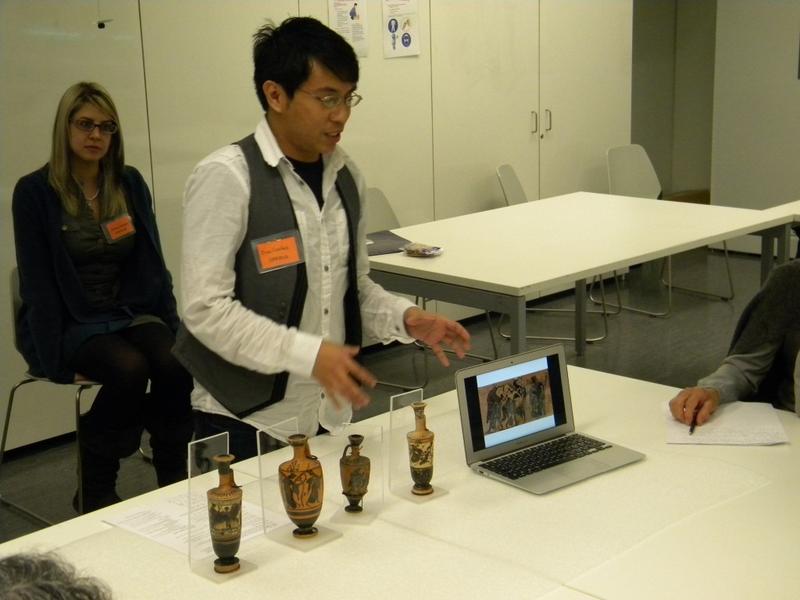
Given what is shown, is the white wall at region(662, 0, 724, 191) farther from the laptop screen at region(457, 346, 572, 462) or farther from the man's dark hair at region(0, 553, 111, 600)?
the man's dark hair at region(0, 553, 111, 600)

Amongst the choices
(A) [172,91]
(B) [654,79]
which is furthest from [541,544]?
(B) [654,79]

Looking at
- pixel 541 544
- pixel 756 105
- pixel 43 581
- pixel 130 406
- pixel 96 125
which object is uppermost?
pixel 96 125

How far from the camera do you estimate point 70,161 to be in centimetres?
343

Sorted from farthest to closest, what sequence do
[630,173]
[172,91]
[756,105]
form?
1. [756,105]
2. [630,173]
3. [172,91]

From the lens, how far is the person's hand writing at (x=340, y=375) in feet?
5.98

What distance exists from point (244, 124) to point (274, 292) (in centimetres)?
256

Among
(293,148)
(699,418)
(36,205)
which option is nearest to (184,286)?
(293,148)

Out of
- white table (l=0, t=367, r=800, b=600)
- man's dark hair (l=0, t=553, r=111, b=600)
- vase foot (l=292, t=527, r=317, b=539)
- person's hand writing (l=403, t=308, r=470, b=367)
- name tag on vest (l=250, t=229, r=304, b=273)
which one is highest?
name tag on vest (l=250, t=229, r=304, b=273)

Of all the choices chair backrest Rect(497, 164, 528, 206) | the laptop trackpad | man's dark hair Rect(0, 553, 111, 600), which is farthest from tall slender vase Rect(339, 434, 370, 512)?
chair backrest Rect(497, 164, 528, 206)

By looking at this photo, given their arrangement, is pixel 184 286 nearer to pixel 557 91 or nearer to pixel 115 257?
pixel 115 257

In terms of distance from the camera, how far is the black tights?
3.27 meters

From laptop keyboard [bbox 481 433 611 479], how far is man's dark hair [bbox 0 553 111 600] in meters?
1.24

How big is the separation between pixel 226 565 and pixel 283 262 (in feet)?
2.19

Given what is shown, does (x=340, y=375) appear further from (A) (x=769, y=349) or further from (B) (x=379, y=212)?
(B) (x=379, y=212)
